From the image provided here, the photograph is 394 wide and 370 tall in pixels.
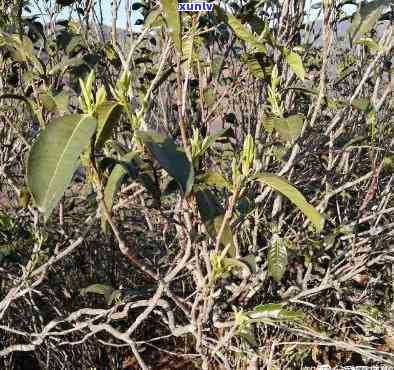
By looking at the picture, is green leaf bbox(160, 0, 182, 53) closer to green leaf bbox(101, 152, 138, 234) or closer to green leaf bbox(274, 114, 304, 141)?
green leaf bbox(101, 152, 138, 234)

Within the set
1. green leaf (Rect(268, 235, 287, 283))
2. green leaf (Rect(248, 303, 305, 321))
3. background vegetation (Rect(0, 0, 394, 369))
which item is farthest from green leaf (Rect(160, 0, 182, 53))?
green leaf (Rect(268, 235, 287, 283))

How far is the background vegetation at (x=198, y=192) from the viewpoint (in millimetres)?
1220

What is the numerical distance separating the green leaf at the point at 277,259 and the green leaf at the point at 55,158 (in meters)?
1.03

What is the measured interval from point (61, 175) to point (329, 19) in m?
1.09

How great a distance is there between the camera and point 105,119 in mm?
1008

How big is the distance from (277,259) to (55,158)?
1114 mm

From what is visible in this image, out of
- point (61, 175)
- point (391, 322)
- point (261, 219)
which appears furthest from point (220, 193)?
point (61, 175)

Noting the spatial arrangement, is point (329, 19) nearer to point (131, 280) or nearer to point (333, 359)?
point (131, 280)

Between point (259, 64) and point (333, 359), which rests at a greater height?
point (259, 64)

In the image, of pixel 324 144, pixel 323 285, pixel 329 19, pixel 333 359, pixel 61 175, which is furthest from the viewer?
pixel 333 359

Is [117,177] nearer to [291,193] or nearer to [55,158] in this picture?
[55,158]

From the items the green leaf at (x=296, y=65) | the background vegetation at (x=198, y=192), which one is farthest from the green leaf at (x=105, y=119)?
the green leaf at (x=296, y=65)

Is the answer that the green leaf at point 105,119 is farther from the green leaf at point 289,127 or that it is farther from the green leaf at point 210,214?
the green leaf at point 289,127

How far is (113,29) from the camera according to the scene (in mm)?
1932
